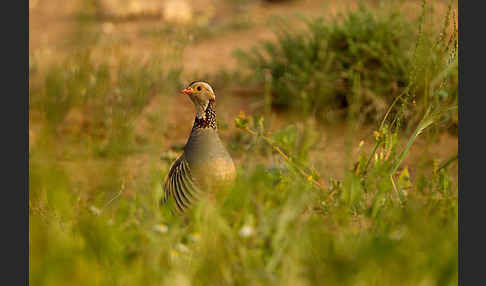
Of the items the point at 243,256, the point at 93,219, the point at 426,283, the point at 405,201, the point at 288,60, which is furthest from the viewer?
the point at 288,60

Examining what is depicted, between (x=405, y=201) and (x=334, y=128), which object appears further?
(x=334, y=128)

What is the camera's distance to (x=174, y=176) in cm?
226

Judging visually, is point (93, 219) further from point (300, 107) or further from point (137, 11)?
point (137, 11)

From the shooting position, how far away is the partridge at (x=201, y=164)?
83.1 inches

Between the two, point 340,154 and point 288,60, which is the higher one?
point 288,60

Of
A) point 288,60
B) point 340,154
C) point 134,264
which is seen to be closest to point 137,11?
point 288,60

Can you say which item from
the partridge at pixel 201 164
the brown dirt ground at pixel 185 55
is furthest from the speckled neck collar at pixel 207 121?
the brown dirt ground at pixel 185 55

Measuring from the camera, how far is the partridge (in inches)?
83.1

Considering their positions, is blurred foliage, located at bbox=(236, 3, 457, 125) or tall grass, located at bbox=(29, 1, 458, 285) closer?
tall grass, located at bbox=(29, 1, 458, 285)

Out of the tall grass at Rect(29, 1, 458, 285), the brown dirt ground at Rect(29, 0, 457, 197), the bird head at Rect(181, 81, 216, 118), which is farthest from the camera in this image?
the brown dirt ground at Rect(29, 0, 457, 197)

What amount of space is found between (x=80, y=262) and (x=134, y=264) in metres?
0.18

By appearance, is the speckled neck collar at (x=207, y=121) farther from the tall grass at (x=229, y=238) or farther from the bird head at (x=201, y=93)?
the tall grass at (x=229, y=238)

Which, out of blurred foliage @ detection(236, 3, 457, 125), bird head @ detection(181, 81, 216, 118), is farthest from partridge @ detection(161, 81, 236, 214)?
blurred foliage @ detection(236, 3, 457, 125)

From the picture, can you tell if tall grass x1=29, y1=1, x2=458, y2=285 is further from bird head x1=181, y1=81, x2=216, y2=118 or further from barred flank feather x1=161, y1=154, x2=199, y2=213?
bird head x1=181, y1=81, x2=216, y2=118
